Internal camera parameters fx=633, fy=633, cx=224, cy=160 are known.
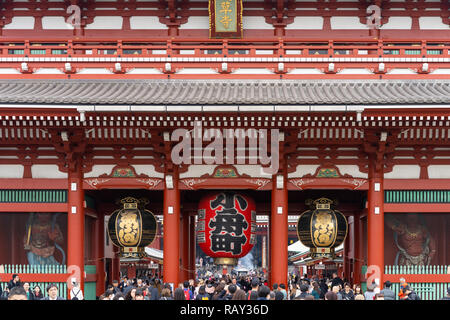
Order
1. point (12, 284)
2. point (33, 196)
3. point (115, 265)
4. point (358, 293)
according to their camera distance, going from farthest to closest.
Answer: point (115, 265)
point (33, 196)
point (12, 284)
point (358, 293)

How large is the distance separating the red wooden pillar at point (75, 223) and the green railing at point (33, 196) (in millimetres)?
266

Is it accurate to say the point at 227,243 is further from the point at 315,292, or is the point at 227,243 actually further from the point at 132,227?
the point at 315,292

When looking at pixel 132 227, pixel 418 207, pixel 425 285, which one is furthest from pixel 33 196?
pixel 425 285

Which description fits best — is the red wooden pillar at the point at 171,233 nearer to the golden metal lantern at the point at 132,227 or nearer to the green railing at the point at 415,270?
the golden metal lantern at the point at 132,227

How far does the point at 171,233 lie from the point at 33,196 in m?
3.96

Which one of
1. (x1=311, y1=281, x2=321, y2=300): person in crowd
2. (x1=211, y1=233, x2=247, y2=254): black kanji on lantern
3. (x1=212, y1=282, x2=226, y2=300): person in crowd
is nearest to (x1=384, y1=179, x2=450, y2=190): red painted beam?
(x1=311, y1=281, x2=321, y2=300): person in crowd

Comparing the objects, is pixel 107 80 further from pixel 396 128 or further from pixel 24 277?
pixel 396 128

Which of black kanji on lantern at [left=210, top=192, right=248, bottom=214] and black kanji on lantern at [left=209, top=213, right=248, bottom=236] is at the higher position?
black kanji on lantern at [left=210, top=192, right=248, bottom=214]

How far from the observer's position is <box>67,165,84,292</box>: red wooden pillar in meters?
17.1

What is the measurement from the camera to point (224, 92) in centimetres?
1709

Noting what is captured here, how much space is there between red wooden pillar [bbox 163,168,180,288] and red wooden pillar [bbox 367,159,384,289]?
524 cm

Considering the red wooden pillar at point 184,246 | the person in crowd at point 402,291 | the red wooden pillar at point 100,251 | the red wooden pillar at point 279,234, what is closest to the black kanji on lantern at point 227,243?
the red wooden pillar at point 279,234

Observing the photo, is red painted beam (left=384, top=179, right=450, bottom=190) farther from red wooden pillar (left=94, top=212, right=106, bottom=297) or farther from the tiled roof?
red wooden pillar (left=94, top=212, right=106, bottom=297)

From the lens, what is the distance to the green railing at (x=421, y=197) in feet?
56.6
